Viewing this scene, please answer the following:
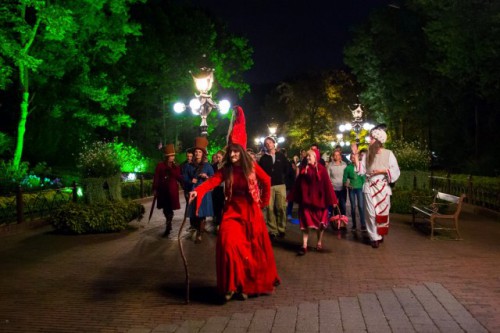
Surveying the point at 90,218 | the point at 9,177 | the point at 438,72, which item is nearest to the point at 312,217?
the point at 90,218

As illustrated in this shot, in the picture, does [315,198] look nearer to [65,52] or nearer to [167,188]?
[167,188]

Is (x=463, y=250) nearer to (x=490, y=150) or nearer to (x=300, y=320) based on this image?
(x=300, y=320)

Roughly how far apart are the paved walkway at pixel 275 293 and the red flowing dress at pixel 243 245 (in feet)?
0.73

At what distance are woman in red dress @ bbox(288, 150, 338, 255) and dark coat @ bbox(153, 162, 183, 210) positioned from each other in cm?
339

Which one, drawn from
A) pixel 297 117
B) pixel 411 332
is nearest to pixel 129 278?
pixel 411 332

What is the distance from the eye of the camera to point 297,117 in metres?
66.6

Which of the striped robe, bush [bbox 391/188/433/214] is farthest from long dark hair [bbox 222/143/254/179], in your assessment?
bush [bbox 391/188/433/214]

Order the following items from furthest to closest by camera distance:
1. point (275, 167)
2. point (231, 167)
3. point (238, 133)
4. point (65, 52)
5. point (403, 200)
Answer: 1. point (65, 52)
2. point (403, 200)
3. point (275, 167)
4. point (238, 133)
5. point (231, 167)

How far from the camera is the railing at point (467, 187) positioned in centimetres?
1705

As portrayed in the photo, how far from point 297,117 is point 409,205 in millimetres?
50024

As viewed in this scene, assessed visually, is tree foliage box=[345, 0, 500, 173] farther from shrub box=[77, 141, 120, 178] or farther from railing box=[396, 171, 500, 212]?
shrub box=[77, 141, 120, 178]

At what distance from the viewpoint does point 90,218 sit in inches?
508

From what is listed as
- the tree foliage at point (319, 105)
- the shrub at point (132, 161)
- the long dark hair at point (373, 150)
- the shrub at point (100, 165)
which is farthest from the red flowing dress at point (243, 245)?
the tree foliage at point (319, 105)

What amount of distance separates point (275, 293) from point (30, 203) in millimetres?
10163
